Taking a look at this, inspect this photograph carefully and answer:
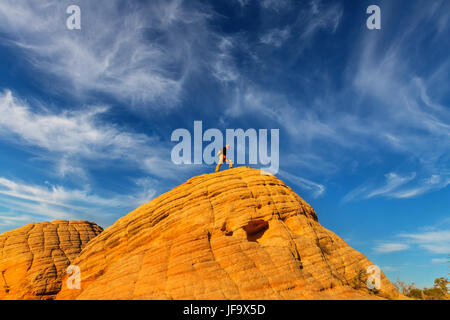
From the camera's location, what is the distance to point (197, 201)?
26.1 metres

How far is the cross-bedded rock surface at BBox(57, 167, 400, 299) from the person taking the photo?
18484mm

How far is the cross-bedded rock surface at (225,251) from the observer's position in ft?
60.6

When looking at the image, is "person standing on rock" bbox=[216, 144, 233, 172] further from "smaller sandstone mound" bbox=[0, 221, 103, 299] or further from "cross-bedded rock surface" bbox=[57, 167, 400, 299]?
"smaller sandstone mound" bbox=[0, 221, 103, 299]

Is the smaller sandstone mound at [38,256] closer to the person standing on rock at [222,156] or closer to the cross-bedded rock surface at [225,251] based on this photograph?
the cross-bedded rock surface at [225,251]

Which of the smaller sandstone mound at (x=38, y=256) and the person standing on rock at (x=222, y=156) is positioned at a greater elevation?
the person standing on rock at (x=222, y=156)

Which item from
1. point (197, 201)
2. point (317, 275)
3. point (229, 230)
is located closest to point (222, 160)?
point (197, 201)

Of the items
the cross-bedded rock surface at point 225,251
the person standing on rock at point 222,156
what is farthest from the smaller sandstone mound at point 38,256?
the person standing on rock at point 222,156

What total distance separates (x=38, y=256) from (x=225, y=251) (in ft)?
91.1

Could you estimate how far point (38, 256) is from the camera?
35.1 meters

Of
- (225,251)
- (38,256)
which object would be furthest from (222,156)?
(38,256)

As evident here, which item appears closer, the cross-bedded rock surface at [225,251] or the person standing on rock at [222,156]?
the cross-bedded rock surface at [225,251]

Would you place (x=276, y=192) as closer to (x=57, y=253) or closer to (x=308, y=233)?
(x=308, y=233)

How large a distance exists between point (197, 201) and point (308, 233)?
33.8 ft

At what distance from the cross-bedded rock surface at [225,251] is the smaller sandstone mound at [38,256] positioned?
223 inches
